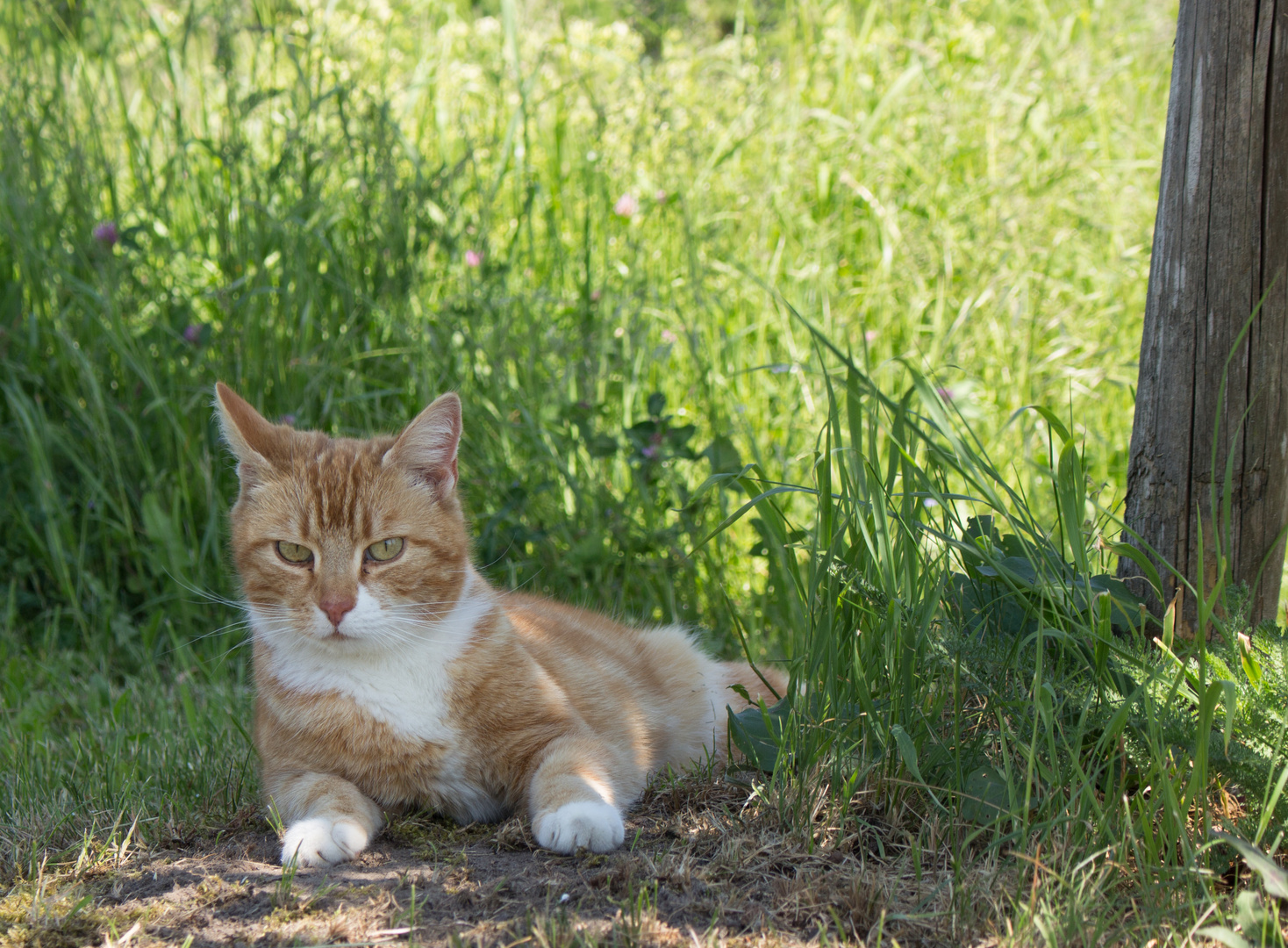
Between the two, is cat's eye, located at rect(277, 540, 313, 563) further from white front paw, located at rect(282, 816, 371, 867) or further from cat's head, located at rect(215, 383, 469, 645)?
white front paw, located at rect(282, 816, 371, 867)

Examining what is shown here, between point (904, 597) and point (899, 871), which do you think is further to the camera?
point (904, 597)

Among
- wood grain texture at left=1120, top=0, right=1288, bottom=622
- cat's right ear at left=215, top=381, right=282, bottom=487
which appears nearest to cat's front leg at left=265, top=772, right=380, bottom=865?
cat's right ear at left=215, top=381, right=282, bottom=487

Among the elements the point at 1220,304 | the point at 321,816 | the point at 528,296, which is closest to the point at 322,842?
the point at 321,816

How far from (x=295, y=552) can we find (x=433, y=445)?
37 centimetres

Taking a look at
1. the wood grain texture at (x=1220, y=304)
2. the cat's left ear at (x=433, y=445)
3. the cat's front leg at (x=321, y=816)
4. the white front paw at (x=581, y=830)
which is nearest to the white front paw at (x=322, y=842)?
the cat's front leg at (x=321, y=816)

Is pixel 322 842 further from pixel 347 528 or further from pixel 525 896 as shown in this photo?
pixel 347 528

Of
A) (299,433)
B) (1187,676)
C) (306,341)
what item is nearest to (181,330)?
(306,341)

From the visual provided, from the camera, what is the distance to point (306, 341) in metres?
3.83

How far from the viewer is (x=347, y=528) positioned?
2.16 meters

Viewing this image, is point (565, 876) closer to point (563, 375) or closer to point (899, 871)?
point (899, 871)

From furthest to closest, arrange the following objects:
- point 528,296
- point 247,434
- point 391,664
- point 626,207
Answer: point 626,207 → point 528,296 → point 247,434 → point 391,664

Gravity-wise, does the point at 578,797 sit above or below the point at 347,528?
below

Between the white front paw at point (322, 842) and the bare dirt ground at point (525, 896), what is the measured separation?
0.03 meters

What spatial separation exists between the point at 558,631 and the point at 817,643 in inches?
32.5
